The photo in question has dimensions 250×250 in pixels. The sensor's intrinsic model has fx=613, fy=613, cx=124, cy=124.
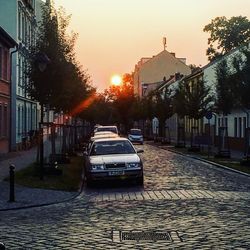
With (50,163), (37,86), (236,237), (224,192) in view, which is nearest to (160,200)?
(224,192)

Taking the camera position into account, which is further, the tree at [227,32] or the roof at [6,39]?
the tree at [227,32]

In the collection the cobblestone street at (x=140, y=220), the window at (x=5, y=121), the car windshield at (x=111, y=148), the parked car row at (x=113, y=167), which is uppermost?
the window at (x=5, y=121)

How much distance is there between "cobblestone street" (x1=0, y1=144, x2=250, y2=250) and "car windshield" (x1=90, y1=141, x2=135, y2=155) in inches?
81.7

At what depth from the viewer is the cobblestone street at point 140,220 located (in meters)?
9.38

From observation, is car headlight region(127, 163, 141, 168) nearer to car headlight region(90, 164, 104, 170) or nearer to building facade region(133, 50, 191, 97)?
car headlight region(90, 164, 104, 170)

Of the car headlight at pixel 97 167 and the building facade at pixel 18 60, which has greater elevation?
the building facade at pixel 18 60

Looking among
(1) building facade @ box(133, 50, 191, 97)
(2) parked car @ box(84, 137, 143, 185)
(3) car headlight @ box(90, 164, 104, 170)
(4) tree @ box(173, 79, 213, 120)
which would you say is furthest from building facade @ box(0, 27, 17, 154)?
(1) building facade @ box(133, 50, 191, 97)

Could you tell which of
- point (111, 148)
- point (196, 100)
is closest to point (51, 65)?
point (111, 148)

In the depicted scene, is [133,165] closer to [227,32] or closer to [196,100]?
[196,100]

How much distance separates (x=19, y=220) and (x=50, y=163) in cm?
1141

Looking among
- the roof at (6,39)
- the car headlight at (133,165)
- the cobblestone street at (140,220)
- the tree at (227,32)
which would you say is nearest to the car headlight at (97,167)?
the cobblestone street at (140,220)

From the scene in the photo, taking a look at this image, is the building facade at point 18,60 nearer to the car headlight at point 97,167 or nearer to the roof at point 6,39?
the roof at point 6,39

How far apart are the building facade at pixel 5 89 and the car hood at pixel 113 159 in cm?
1628

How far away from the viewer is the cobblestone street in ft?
30.8
